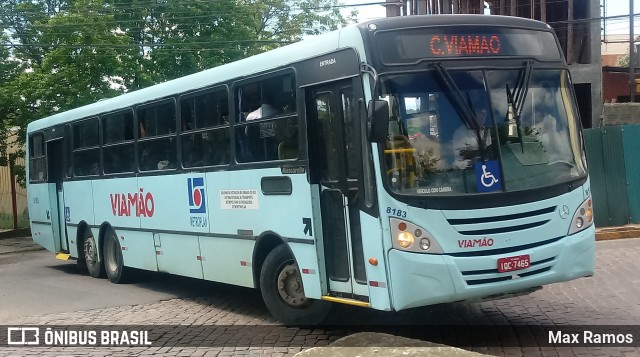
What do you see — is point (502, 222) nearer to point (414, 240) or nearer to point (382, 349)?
point (414, 240)

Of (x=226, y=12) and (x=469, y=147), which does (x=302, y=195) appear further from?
(x=226, y=12)

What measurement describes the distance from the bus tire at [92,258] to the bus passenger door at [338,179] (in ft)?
23.8

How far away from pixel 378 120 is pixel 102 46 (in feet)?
56.1

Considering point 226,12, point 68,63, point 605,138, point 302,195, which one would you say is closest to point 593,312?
point 302,195

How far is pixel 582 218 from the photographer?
7258 millimetres

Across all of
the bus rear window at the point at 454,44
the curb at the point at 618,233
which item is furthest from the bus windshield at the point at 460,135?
the curb at the point at 618,233

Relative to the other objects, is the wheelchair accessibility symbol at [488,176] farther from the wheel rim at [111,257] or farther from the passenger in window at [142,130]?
the wheel rim at [111,257]

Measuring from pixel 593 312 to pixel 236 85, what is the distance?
4862 millimetres

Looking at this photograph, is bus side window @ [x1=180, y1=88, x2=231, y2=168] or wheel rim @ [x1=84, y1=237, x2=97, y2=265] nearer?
bus side window @ [x1=180, y1=88, x2=231, y2=168]

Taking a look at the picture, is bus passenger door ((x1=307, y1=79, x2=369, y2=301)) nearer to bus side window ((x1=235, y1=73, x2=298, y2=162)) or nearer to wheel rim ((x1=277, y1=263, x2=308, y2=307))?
bus side window ((x1=235, y1=73, x2=298, y2=162))

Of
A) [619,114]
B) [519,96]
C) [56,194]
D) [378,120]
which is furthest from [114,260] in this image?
[619,114]

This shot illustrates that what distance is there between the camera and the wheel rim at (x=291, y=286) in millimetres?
8305

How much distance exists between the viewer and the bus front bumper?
6.52m

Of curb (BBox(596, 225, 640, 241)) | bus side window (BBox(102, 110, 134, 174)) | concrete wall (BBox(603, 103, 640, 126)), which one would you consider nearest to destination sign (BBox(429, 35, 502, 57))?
bus side window (BBox(102, 110, 134, 174))
